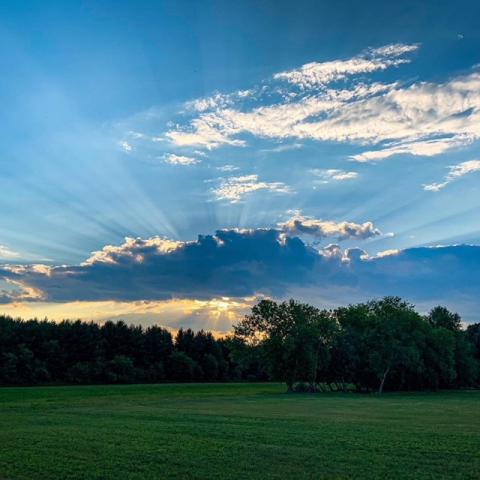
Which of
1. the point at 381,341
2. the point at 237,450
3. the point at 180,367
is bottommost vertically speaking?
A: the point at 237,450

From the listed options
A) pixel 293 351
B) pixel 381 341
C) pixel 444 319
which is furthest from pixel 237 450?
pixel 444 319

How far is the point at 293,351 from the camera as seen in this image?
92.4m

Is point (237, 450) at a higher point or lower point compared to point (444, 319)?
lower

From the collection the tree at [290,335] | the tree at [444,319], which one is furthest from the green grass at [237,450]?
the tree at [444,319]

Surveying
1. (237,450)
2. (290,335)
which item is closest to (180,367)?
(290,335)

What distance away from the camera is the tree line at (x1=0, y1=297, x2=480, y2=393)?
310 ft

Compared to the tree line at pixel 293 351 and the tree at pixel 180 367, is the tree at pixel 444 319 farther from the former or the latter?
the tree at pixel 180 367

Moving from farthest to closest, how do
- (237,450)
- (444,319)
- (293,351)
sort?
(444,319) → (293,351) → (237,450)

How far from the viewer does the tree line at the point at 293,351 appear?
9444cm

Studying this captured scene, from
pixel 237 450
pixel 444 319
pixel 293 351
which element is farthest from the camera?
pixel 444 319

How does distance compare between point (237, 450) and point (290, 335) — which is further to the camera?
point (290, 335)

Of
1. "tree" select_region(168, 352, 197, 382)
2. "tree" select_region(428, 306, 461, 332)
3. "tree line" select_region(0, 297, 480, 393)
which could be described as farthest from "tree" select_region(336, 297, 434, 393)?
"tree" select_region(168, 352, 197, 382)

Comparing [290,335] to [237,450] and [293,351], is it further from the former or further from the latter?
[237,450]

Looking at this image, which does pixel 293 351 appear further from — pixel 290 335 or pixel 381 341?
pixel 381 341
